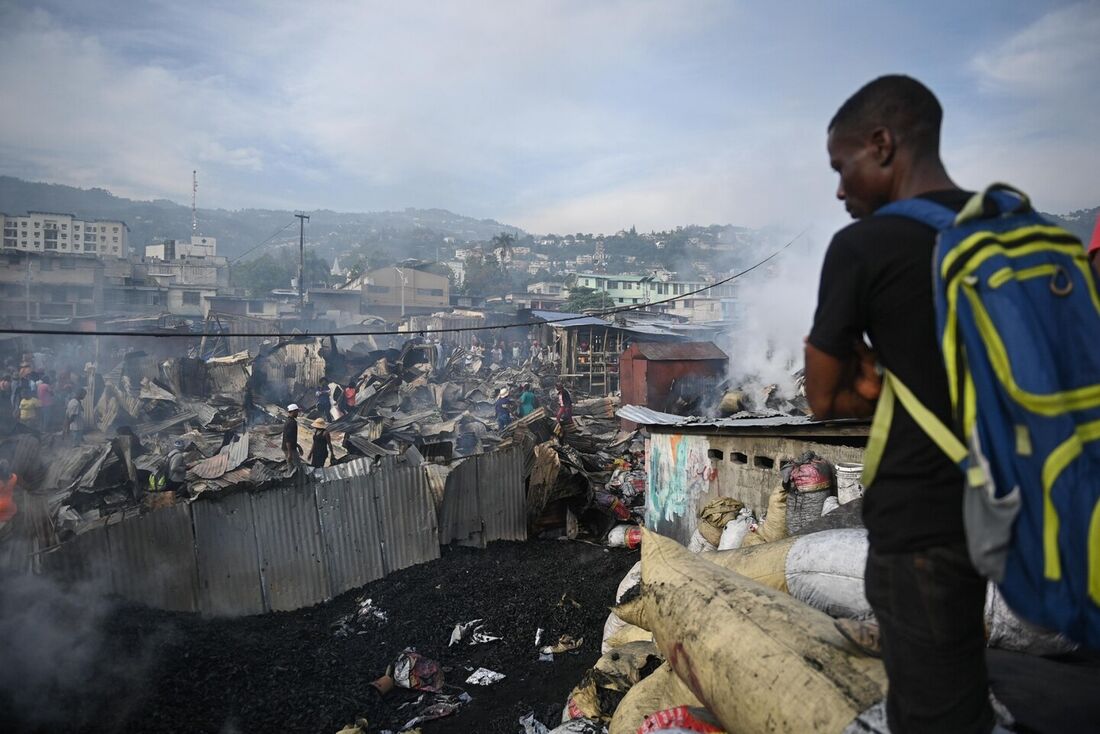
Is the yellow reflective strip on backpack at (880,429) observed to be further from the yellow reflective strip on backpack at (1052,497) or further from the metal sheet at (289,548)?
the metal sheet at (289,548)

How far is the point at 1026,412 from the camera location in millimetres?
1235

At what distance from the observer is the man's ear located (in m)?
1.51

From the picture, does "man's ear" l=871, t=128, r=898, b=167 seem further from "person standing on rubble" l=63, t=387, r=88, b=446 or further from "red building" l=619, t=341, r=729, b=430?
"person standing on rubble" l=63, t=387, r=88, b=446

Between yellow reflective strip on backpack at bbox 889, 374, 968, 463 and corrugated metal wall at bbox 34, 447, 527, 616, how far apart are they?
6155mm

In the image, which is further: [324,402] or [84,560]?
[324,402]

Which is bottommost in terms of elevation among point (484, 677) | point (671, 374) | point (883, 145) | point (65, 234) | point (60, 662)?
point (484, 677)

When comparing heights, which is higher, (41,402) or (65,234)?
(65,234)

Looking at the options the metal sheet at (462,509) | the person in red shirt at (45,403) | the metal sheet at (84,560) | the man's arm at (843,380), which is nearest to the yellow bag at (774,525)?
the man's arm at (843,380)

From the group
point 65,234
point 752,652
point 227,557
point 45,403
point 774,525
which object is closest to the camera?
point 752,652

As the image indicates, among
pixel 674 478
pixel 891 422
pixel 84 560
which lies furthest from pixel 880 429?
pixel 674 478

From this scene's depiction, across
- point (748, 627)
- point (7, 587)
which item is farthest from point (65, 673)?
point (748, 627)

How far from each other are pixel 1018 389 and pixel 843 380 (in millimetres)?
340

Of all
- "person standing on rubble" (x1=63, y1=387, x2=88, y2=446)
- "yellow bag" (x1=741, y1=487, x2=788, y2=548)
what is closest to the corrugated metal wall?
"yellow bag" (x1=741, y1=487, x2=788, y2=548)

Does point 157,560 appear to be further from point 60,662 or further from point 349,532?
point 349,532
